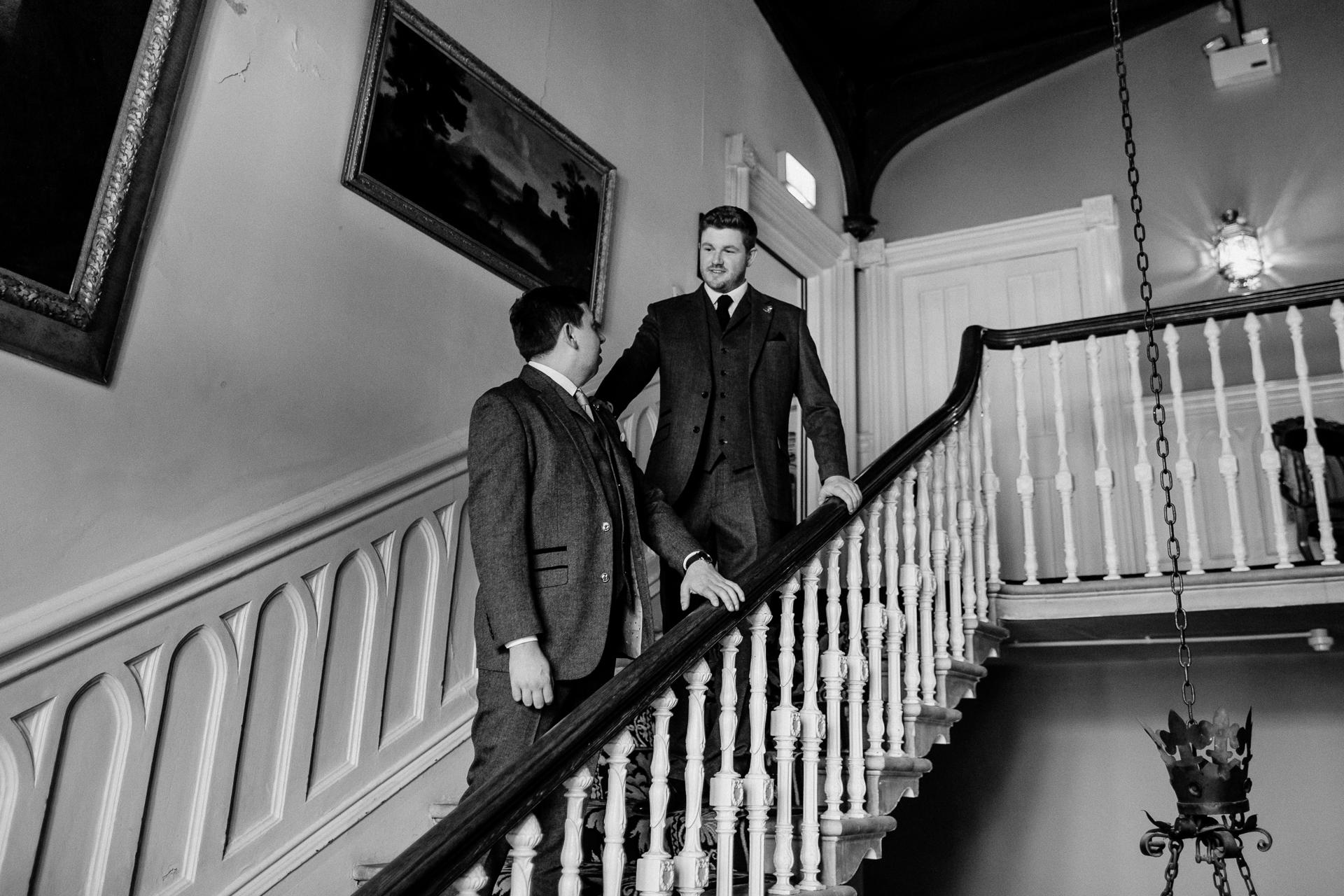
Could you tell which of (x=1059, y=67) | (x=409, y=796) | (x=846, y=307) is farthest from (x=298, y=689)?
(x=1059, y=67)

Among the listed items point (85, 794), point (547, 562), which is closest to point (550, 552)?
point (547, 562)

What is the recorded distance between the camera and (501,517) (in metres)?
1.99

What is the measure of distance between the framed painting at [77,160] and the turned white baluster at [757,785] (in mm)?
1489

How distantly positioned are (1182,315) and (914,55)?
314 cm

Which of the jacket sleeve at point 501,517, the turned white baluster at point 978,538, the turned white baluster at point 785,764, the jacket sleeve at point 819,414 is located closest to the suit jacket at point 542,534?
the jacket sleeve at point 501,517

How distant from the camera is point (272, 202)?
2.82 meters

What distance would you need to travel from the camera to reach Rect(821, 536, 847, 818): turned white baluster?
8.17 feet

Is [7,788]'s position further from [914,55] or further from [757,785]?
[914,55]

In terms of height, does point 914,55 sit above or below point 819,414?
above

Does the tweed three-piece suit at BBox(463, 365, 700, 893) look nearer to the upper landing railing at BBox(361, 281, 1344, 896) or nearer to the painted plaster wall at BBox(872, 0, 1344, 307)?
the upper landing railing at BBox(361, 281, 1344, 896)

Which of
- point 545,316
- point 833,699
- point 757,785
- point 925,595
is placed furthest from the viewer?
point 925,595

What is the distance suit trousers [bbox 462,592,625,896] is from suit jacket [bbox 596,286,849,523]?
76cm

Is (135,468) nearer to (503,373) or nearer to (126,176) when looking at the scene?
(126,176)

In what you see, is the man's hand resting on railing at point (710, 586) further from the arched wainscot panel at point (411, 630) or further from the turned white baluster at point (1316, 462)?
the turned white baluster at point (1316, 462)
